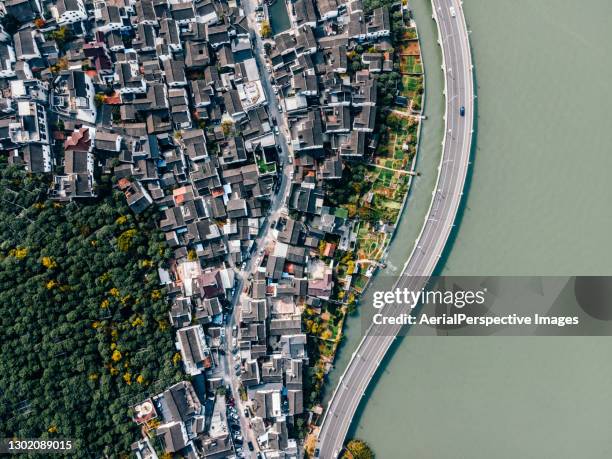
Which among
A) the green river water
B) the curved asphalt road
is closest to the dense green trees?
the curved asphalt road

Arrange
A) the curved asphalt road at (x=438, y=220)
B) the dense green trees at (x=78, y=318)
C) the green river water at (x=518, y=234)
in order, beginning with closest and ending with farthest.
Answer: the dense green trees at (x=78, y=318)
the curved asphalt road at (x=438, y=220)
the green river water at (x=518, y=234)

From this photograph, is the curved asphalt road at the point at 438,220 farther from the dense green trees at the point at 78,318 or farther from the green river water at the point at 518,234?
the dense green trees at the point at 78,318

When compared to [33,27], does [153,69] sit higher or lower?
lower

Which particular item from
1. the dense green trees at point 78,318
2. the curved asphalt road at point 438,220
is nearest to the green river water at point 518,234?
the curved asphalt road at point 438,220

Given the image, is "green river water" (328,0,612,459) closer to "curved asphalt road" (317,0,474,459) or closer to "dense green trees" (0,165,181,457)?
"curved asphalt road" (317,0,474,459)

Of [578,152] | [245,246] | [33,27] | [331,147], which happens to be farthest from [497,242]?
[33,27]

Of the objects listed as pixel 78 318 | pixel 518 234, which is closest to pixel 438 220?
pixel 518 234

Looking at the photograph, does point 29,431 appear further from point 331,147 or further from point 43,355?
point 331,147
